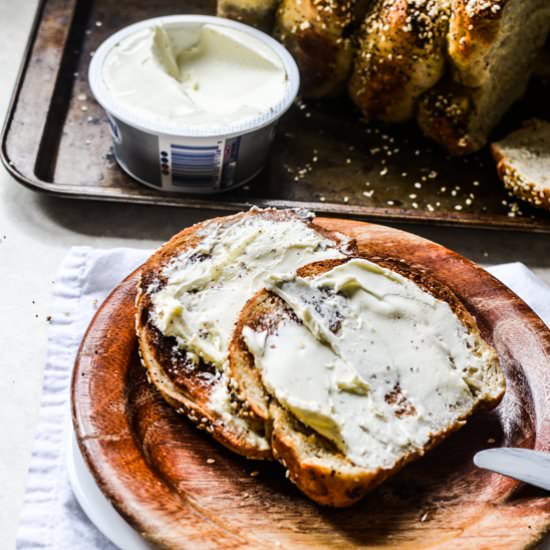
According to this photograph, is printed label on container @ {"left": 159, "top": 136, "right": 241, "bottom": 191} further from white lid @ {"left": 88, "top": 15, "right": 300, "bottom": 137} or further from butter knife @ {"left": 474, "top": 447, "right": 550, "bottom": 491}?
butter knife @ {"left": 474, "top": 447, "right": 550, "bottom": 491}

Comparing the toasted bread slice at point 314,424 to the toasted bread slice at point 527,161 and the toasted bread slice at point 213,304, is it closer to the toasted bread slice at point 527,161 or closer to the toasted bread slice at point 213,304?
the toasted bread slice at point 213,304

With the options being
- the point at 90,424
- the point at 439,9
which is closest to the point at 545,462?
the point at 90,424

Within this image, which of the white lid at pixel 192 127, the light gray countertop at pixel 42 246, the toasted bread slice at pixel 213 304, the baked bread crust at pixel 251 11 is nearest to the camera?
the toasted bread slice at pixel 213 304

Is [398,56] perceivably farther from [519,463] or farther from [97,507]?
[97,507]

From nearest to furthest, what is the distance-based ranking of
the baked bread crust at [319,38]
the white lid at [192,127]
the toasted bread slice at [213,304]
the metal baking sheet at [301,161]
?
the toasted bread slice at [213,304] → the white lid at [192,127] → the metal baking sheet at [301,161] → the baked bread crust at [319,38]

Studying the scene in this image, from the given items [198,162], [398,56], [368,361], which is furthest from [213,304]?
[398,56]

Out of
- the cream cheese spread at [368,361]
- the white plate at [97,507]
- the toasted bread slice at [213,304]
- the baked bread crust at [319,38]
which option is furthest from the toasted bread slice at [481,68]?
the white plate at [97,507]
